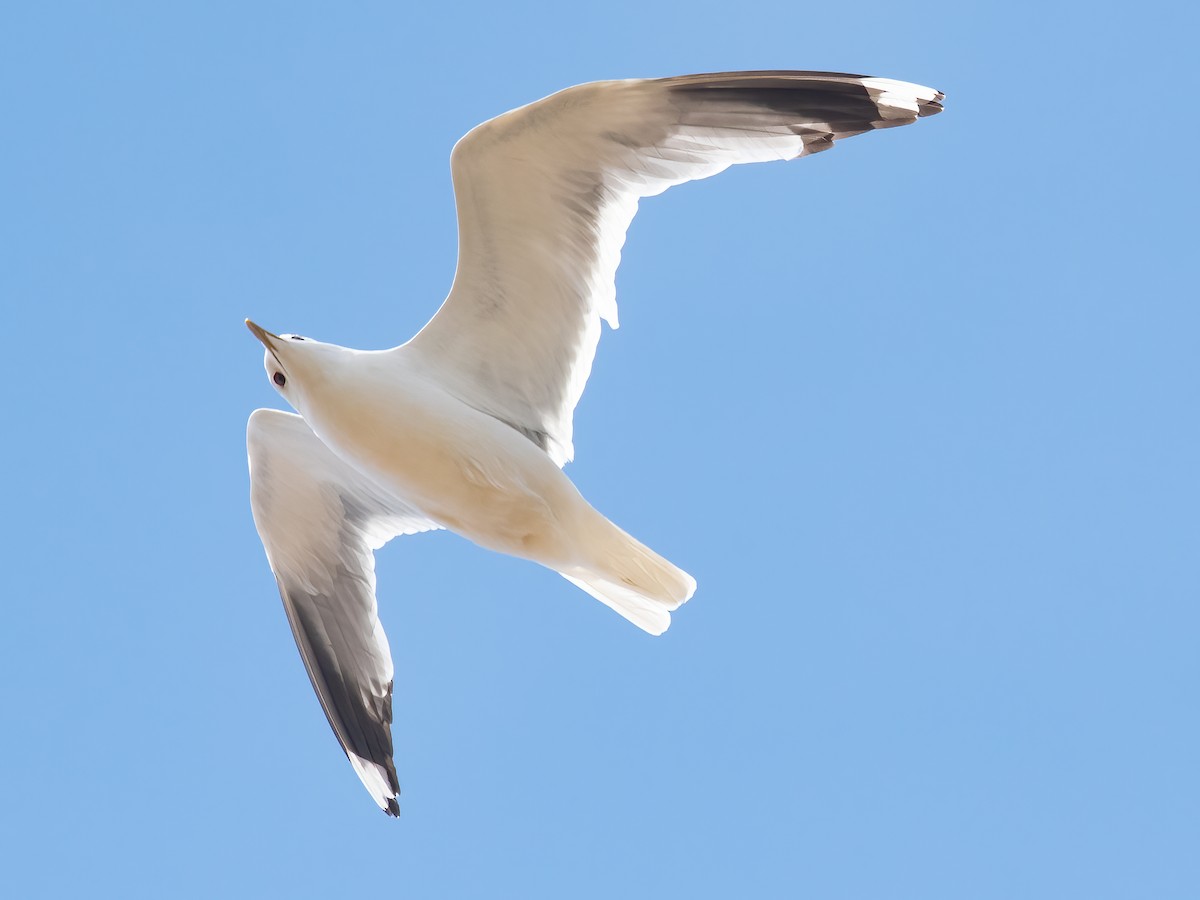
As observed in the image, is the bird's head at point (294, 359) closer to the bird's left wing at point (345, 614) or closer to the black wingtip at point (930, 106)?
the bird's left wing at point (345, 614)

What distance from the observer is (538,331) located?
Result: 23.8 feet

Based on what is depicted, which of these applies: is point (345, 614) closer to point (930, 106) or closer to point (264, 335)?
point (264, 335)

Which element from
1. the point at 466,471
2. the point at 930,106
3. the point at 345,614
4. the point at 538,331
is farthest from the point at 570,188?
the point at 345,614

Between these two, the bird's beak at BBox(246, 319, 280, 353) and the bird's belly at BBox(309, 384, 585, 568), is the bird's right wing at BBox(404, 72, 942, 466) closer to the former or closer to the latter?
the bird's belly at BBox(309, 384, 585, 568)

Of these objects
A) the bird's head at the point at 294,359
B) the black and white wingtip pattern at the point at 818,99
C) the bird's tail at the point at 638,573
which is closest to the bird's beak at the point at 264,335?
the bird's head at the point at 294,359

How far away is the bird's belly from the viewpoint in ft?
22.1

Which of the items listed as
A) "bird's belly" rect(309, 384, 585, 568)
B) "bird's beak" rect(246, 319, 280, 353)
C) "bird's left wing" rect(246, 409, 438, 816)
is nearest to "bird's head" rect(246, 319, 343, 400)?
"bird's beak" rect(246, 319, 280, 353)

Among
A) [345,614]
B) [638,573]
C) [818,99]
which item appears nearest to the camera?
[818,99]

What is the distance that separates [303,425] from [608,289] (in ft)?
6.24

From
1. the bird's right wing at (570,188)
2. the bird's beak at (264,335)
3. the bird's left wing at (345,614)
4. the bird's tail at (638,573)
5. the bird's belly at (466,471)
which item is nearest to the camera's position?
the bird's right wing at (570,188)

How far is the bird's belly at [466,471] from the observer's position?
22.1ft

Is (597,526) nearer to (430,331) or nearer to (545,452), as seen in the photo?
(545,452)

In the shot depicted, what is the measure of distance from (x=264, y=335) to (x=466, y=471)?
1162 millimetres

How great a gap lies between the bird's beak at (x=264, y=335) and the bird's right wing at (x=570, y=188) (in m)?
0.69
